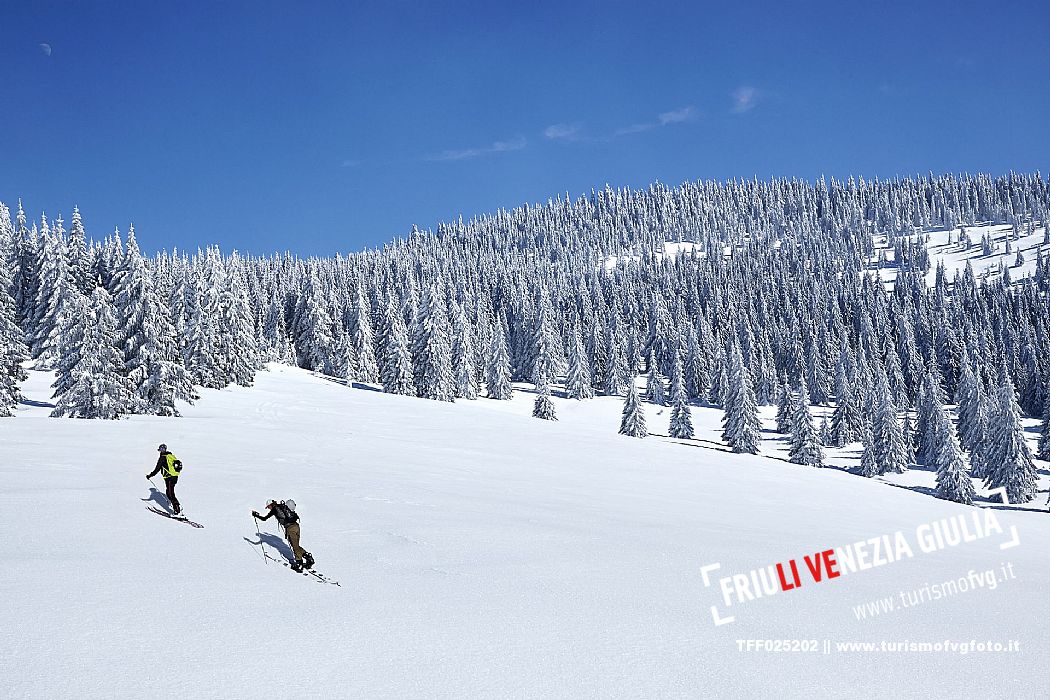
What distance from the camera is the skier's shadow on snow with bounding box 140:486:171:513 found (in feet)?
45.2

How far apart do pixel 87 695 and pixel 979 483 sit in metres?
72.4

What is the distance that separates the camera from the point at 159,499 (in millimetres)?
14422

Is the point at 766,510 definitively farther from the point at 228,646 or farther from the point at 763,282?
the point at 763,282

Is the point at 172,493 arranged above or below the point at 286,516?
above

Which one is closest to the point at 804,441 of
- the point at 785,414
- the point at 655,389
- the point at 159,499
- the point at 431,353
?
the point at 785,414

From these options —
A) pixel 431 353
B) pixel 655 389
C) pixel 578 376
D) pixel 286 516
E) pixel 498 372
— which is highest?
pixel 431 353

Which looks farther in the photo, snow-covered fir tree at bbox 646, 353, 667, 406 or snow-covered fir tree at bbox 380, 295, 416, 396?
snow-covered fir tree at bbox 646, 353, 667, 406

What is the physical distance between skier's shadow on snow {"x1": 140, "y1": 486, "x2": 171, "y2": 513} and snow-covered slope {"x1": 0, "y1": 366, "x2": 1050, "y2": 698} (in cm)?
9

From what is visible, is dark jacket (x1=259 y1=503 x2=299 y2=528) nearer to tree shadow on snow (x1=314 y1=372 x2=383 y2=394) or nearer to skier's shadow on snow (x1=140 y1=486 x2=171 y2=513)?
skier's shadow on snow (x1=140 y1=486 x2=171 y2=513)

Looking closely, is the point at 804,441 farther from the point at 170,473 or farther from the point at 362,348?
the point at 170,473

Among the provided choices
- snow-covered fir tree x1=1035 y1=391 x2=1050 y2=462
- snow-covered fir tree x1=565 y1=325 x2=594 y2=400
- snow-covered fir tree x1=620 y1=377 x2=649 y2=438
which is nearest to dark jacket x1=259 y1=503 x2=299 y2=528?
snow-covered fir tree x1=620 y1=377 x2=649 y2=438

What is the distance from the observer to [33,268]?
66125 millimetres

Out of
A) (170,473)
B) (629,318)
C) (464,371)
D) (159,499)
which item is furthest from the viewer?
(629,318)

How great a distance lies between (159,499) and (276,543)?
4.50 m
